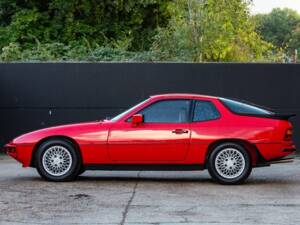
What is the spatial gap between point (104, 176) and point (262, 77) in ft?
17.4

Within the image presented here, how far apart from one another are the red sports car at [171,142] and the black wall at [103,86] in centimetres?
462

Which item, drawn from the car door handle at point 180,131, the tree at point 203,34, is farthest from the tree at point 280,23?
the car door handle at point 180,131

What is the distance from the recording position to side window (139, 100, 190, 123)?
10.4 meters

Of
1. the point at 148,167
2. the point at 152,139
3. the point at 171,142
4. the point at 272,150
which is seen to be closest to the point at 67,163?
the point at 148,167

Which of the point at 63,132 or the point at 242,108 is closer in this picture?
the point at 63,132

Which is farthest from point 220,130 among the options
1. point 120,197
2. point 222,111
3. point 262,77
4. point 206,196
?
point 262,77

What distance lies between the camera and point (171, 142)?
33.5 feet

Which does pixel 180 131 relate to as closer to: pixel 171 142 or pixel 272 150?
pixel 171 142

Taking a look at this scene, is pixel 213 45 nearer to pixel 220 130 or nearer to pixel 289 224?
pixel 220 130

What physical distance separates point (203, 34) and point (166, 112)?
9072 millimetres

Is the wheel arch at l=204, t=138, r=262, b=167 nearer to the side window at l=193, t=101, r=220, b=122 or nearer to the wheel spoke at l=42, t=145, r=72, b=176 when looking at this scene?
the side window at l=193, t=101, r=220, b=122

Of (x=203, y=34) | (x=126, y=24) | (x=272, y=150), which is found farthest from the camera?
(x=126, y=24)

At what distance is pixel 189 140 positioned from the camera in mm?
10188

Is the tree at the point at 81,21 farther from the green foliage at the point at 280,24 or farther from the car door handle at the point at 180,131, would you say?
the green foliage at the point at 280,24
